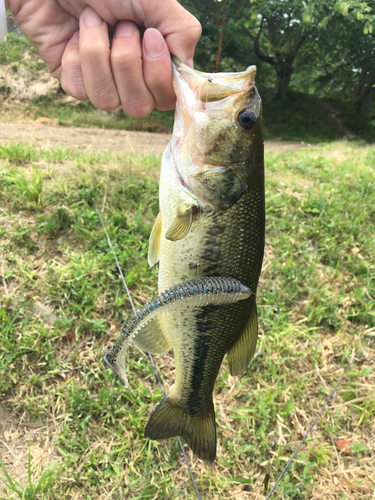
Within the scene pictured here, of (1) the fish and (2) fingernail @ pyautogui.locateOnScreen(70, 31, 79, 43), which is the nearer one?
(1) the fish

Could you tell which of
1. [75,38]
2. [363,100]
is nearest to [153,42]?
[75,38]

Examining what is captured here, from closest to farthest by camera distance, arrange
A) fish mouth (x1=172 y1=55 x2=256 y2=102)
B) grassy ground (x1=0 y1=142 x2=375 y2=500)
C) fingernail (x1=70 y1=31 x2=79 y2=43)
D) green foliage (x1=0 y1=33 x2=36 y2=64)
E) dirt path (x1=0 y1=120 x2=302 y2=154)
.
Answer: fish mouth (x1=172 y1=55 x2=256 y2=102) < fingernail (x1=70 y1=31 x2=79 y2=43) < grassy ground (x1=0 y1=142 x2=375 y2=500) < dirt path (x1=0 y1=120 x2=302 y2=154) < green foliage (x1=0 y1=33 x2=36 y2=64)

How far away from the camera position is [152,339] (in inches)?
58.6

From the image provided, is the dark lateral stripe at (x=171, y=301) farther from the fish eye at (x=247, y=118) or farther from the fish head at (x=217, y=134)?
the fish eye at (x=247, y=118)

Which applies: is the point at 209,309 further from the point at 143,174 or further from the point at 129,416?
the point at 143,174

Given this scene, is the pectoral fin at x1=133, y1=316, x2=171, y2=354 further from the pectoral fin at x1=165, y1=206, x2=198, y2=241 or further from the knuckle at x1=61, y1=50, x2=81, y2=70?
the knuckle at x1=61, y1=50, x2=81, y2=70

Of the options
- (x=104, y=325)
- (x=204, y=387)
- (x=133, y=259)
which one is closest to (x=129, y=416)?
(x=104, y=325)

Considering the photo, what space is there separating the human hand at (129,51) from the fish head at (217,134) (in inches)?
3.9

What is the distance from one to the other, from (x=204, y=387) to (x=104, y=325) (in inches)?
57.1

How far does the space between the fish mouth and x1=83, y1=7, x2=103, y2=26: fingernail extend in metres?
0.49

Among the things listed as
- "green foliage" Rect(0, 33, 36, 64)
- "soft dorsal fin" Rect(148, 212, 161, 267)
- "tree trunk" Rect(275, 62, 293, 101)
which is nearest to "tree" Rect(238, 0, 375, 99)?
"tree trunk" Rect(275, 62, 293, 101)

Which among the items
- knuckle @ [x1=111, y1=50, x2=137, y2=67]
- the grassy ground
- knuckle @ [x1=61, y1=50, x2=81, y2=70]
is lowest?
the grassy ground

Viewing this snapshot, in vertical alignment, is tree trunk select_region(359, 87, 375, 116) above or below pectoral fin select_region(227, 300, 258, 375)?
above

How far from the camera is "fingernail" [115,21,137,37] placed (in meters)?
1.48
